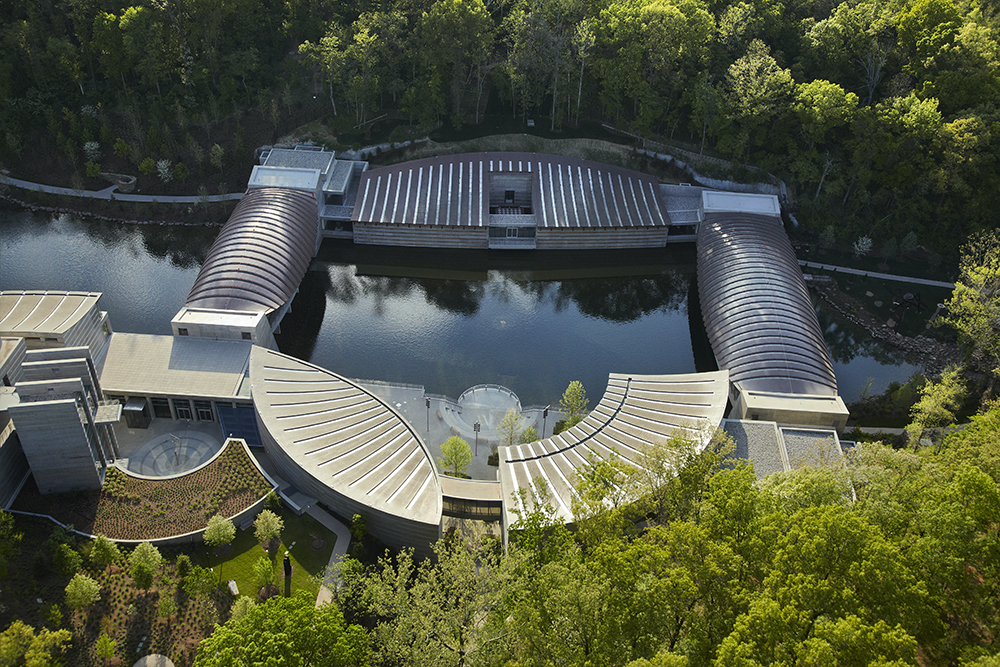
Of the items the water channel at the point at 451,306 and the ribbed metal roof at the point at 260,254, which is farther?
the water channel at the point at 451,306

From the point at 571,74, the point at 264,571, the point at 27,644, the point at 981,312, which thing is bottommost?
the point at 264,571

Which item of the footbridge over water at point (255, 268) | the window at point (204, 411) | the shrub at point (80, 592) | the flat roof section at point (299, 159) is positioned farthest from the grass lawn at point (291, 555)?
the flat roof section at point (299, 159)

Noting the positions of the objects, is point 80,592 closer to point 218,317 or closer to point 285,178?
point 218,317

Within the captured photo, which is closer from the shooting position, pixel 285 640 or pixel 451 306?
pixel 285 640

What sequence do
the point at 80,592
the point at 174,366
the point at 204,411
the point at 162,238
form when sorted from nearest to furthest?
the point at 80,592 → the point at 204,411 → the point at 174,366 → the point at 162,238

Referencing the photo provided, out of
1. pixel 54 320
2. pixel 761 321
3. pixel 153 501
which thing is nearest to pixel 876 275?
pixel 761 321

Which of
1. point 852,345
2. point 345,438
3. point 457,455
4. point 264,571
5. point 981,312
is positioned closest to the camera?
point 264,571

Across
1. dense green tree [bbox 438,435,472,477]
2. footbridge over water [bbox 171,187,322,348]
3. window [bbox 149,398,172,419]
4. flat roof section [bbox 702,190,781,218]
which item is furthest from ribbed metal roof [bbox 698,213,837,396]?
window [bbox 149,398,172,419]

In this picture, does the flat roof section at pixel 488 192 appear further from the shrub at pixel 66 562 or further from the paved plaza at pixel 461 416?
the shrub at pixel 66 562
